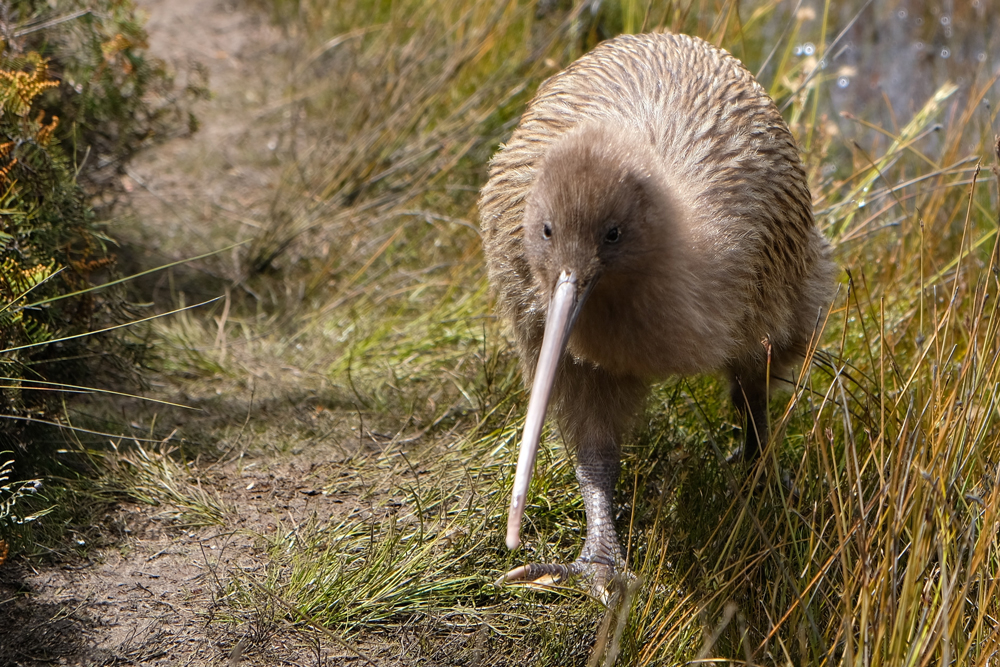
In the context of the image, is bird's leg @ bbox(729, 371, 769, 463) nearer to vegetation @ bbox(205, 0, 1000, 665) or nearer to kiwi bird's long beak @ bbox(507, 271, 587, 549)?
vegetation @ bbox(205, 0, 1000, 665)

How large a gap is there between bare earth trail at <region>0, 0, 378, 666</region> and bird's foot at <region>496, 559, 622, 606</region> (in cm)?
49

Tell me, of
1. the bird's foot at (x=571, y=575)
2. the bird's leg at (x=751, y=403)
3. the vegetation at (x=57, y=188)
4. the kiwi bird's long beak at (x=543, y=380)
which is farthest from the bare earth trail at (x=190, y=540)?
the bird's leg at (x=751, y=403)

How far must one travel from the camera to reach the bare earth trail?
2.65 meters

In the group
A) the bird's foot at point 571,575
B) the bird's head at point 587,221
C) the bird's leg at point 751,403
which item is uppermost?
the bird's head at point 587,221

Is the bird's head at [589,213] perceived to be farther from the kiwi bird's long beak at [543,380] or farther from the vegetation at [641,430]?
the vegetation at [641,430]

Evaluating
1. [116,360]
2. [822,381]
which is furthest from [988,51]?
[116,360]

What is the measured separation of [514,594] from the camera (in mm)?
2854

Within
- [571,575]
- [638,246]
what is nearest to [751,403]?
[571,575]

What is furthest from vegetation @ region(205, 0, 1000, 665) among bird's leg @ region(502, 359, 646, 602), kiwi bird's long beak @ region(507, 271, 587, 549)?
kiwi bird's long beak @ region(507, 271, 587, 549)

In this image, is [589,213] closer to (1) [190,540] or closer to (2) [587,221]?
(2) [587,221]

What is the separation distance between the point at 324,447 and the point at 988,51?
209 inches

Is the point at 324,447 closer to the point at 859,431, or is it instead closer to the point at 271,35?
the point at 859,431

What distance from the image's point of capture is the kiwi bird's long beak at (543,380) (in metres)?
2.08

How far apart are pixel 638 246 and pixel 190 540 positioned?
65.7 inches
